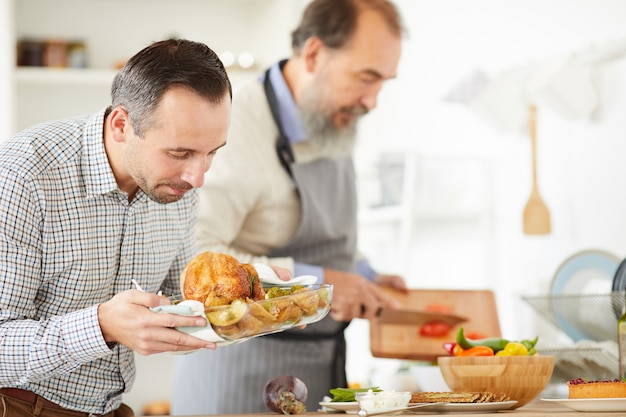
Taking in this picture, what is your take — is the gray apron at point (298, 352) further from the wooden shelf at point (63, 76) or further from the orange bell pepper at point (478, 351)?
the wooden shelf at point (63, 76)

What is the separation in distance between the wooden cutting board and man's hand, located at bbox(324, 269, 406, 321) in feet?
0.24

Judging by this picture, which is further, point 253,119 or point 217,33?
point 217,33

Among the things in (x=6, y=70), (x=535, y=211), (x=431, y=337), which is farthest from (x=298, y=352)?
(x=6, y=70)

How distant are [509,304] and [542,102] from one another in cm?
85

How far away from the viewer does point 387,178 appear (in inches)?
159

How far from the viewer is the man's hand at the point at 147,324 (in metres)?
1.40

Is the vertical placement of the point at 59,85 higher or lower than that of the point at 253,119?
higher

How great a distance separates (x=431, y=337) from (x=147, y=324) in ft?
4.32

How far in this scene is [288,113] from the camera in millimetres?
2609

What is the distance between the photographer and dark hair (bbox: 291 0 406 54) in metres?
2.59

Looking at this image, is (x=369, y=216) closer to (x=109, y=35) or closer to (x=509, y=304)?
(x=509, y=304)

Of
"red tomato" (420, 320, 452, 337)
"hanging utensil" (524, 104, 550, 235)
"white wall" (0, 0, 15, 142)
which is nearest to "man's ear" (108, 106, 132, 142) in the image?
"red tomato" (420, 320, 452, 337)

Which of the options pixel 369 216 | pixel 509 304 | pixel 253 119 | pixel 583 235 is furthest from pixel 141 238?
pixel 369 216

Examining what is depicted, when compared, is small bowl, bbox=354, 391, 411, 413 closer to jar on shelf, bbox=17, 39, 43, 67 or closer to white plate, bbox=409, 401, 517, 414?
white plate, bbox=409, 401, 517, 414
